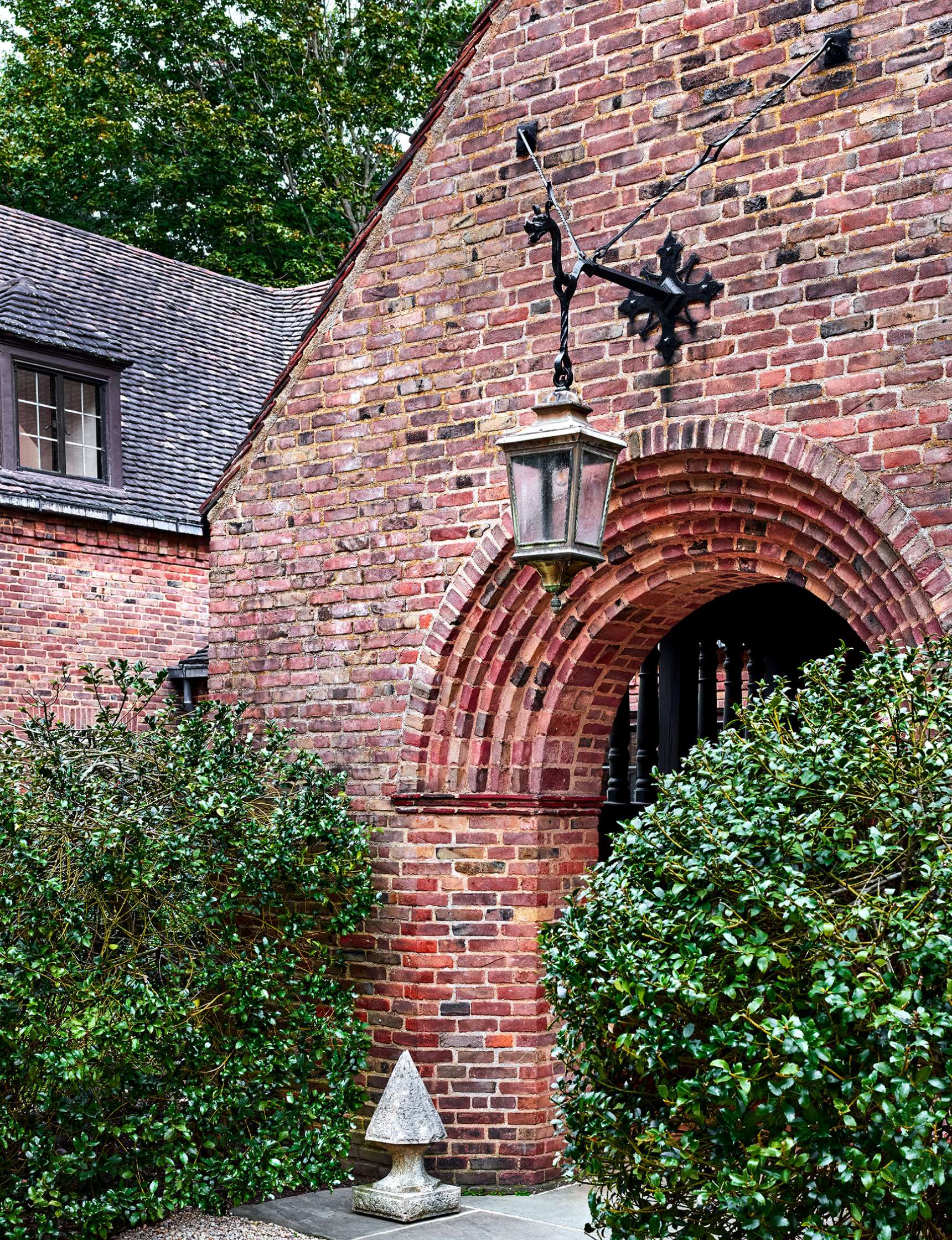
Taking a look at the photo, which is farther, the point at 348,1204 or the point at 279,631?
the point at 279,631

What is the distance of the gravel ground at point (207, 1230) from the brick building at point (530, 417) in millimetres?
963

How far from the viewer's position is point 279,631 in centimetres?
795

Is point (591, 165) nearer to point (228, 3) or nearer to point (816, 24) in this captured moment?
point (816, 24)

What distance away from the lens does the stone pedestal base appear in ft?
21.4

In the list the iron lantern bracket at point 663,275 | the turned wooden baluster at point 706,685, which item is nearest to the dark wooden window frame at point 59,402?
the turned wooden baluster at point 706,685

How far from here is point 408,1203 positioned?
6512 mm

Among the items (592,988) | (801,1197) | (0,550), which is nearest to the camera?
(801,1197)

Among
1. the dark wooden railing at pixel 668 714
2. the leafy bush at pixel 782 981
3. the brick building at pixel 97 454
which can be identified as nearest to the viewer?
the leafy bush at pixel 782 981

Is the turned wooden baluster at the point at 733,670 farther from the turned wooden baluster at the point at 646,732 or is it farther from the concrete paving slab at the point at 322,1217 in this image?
the concrete paving slab at the point at 322,1217

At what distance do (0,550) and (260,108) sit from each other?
14080 mm

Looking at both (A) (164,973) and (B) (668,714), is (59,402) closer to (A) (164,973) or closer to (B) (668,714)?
(B) (668,714)

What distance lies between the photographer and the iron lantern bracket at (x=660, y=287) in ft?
20.2

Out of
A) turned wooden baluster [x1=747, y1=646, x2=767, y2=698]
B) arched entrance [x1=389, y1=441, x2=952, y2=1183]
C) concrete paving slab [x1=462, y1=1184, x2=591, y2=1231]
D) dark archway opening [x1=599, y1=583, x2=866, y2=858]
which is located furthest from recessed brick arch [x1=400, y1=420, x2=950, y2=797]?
concrete paving slab [x1=462, y1=1184, x2=591, y2=1231]

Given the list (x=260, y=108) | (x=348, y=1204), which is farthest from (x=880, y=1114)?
(x=260, y=108)
